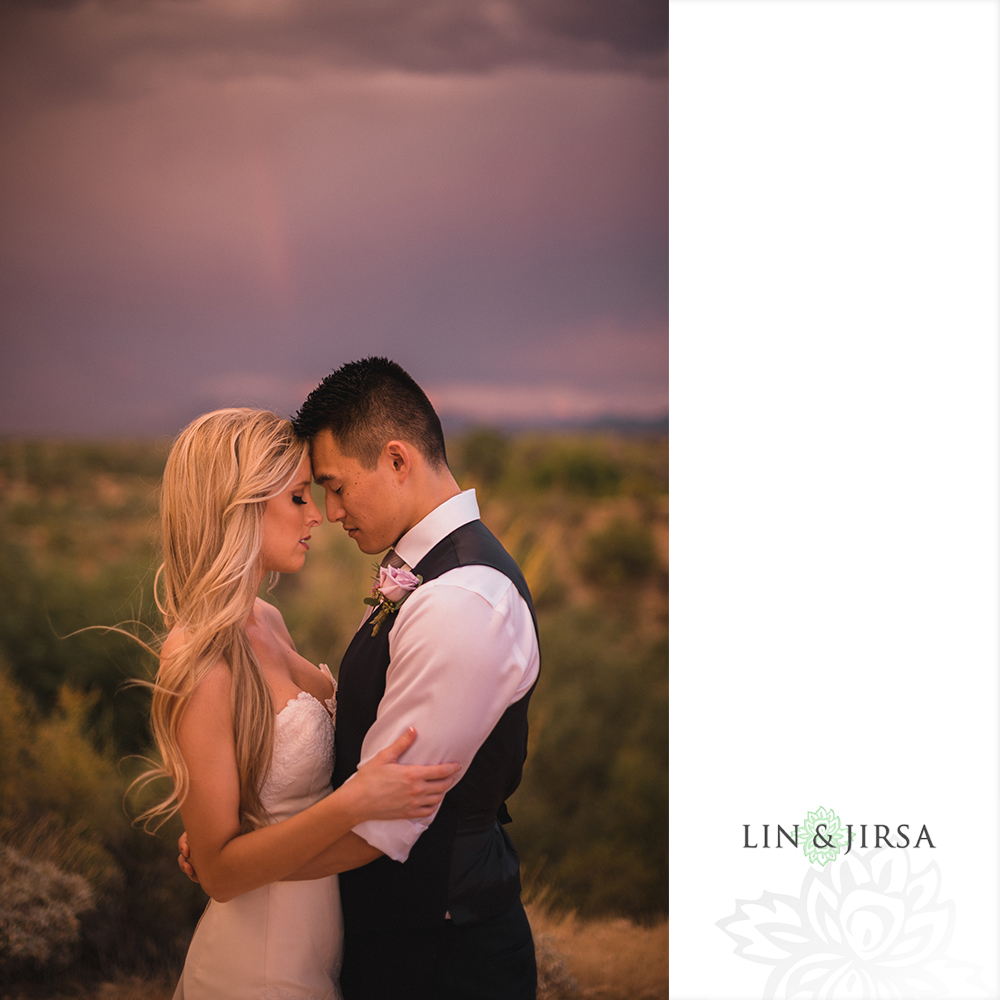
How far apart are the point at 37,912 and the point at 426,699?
2.40 meters

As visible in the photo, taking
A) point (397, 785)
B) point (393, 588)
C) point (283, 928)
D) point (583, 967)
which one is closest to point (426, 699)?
point (397, 785)

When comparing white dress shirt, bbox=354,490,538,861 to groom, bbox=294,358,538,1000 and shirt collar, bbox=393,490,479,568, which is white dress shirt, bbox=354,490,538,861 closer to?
groom, bbox=294,358,538,1000

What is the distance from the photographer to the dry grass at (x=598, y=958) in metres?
3.10

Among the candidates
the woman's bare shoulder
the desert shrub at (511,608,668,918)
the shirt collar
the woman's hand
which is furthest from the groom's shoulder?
the desert shrub at (511,608,668,918)

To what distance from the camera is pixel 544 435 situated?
3.54 meters

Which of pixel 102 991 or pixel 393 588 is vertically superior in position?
pixel 393 588

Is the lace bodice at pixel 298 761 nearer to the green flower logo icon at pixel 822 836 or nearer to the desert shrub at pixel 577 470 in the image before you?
the green flower logo icon at pixel 822 836

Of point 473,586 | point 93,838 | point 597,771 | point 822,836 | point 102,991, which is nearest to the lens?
point 473,586

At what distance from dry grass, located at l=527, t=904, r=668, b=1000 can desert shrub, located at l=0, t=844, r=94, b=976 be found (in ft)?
5.45

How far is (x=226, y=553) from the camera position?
65.7 inches

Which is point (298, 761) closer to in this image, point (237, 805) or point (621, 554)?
point (237, 805)

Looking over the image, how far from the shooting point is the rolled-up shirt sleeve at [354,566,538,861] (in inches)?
58.1

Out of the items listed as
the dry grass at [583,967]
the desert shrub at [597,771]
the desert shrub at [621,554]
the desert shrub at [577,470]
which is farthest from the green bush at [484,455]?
the dry grass at [583,967]

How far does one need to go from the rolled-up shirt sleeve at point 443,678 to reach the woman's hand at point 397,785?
0.03m
